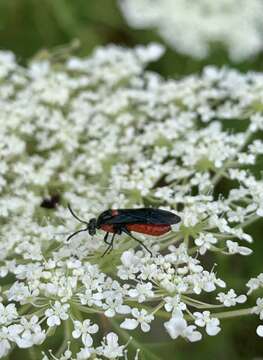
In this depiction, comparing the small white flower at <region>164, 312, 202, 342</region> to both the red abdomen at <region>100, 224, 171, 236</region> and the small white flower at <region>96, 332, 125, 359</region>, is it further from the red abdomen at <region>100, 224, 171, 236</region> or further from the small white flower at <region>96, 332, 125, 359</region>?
the red abdomen at <region>100, 224, 171, 236</region>

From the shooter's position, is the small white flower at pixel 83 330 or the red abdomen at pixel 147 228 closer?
the small white flower at pixel 83 330

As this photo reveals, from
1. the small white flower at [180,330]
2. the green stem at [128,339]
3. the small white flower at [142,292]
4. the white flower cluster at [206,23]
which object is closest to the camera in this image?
the small white flower at [180,330]

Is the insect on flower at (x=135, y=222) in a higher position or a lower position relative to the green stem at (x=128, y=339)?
higher

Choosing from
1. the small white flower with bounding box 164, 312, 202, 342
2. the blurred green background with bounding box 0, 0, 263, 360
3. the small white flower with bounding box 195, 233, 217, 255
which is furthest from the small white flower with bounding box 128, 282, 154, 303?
the blurred green background with bounding box 0, 0, 263, 360

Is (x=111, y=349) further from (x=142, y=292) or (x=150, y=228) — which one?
(x=150, y=228)

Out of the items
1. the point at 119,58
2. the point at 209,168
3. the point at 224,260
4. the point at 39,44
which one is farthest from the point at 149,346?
the point at 39,44

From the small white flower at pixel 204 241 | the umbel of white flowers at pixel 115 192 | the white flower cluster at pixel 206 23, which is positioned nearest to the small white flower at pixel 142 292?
the umbel of white flowers at pixel 115 192

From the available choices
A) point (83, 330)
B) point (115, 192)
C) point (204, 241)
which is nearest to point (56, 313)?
point (83, 330)

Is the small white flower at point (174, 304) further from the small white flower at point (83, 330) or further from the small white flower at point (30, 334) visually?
the small white flower at point (30, 334)
